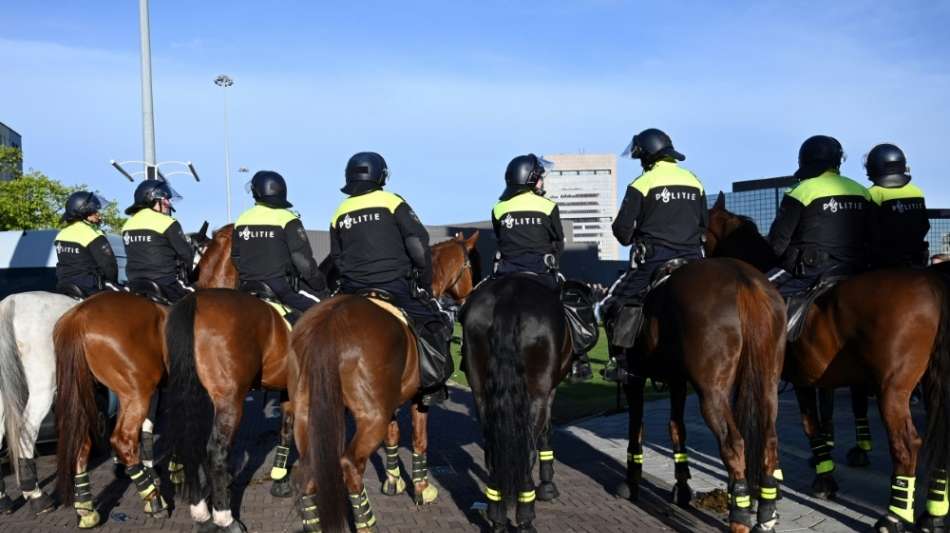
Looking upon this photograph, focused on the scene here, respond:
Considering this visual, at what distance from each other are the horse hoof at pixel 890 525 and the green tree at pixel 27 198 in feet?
106

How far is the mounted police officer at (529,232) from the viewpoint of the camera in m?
7.57

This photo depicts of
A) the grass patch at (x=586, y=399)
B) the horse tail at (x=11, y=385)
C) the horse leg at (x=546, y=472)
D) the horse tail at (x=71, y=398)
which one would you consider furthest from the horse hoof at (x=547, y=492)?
the horse tail at (x=11, y=385)

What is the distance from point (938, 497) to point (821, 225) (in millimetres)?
2374

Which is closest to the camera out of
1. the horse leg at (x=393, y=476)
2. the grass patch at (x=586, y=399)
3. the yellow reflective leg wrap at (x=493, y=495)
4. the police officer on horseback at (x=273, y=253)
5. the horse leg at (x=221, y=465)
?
the yellow reflective leg wrap at (x=493, y=495)

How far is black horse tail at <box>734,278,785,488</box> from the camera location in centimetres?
585

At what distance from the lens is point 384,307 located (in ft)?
21.2

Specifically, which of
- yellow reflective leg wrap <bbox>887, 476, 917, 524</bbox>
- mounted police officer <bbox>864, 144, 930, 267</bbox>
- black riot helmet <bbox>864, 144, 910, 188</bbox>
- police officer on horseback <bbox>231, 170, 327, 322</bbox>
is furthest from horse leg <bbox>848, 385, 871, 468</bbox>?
police officer on horseback <bbox>231, 170, 327, 322</bbox>

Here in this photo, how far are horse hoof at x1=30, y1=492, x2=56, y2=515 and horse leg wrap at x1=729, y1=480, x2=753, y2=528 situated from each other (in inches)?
246

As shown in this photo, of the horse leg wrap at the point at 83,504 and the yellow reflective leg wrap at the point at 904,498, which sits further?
the horse leg wrap at the point at 83,504

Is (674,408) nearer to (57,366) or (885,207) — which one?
(885,207)

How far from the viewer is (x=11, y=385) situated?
8094 mm

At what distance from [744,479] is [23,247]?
11062mm

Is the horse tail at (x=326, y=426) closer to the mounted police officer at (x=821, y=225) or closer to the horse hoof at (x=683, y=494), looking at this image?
the horse hoof at (x=683, y=494)

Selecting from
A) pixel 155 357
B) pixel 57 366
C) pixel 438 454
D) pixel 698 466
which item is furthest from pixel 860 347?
pixel 57 366
